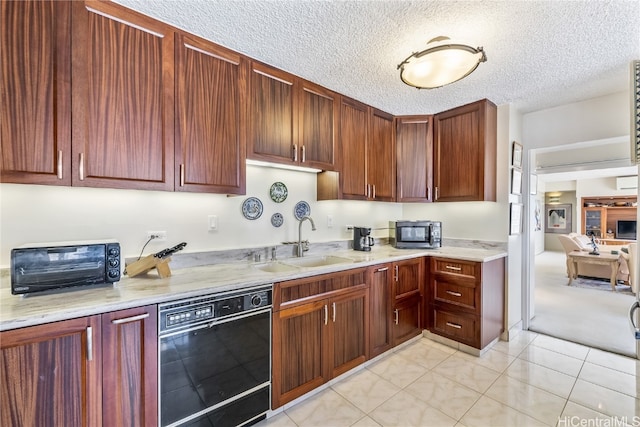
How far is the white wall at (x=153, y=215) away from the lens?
4.80 ft

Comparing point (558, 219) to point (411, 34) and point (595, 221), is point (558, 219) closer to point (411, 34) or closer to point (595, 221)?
point (595, 221)

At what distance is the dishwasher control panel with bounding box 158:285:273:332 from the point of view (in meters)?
1.33

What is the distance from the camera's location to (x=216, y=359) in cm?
147

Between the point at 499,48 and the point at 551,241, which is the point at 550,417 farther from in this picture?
the point at 551,241

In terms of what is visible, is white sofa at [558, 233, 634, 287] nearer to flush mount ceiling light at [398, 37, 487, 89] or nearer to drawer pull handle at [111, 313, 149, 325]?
flush mount ceiling light at [398, 37, 487, 89]

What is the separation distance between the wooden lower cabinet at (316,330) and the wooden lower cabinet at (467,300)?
3.16 ft

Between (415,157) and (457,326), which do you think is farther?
(415,157)

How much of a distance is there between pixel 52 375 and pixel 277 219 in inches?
64.6

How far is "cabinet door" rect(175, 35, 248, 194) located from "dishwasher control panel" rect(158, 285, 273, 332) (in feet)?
2.34

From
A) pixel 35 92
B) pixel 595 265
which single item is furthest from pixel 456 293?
pixel 595 265

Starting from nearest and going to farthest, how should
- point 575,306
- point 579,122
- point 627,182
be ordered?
point 579,122 < point 575,306 < point 627,182

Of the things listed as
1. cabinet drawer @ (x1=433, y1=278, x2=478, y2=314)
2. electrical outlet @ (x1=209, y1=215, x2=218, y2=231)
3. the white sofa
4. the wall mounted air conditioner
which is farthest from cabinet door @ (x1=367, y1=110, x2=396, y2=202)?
the wall mounted air conditioner

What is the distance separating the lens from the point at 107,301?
1195 mm

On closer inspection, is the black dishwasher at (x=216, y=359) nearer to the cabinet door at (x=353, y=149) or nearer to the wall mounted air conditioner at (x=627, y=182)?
the cabinet door at (x=353, y=149)
